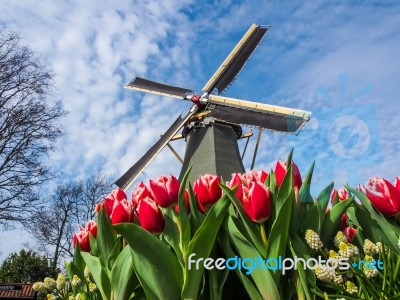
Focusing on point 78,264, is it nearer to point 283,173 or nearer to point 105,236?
point 105,236

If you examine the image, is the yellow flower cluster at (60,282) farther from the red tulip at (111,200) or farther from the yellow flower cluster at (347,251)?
the yellow flower cluster at (347,251)

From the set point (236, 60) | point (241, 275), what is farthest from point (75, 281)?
point (236, 60)

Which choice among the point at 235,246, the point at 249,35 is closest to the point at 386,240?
the point at 235,246

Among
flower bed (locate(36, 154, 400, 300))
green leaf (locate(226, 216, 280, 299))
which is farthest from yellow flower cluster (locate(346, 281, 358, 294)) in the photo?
green leaf (locate(226, 216, 280, 299))

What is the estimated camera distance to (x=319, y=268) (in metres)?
1.49

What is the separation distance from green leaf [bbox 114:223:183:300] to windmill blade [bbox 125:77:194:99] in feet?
54.1

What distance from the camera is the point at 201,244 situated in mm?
1731

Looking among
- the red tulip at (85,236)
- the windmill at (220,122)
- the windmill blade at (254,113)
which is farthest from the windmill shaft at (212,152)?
the red tulip at (85,236)

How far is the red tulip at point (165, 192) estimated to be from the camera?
200cm

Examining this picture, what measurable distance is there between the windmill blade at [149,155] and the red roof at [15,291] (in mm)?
7758

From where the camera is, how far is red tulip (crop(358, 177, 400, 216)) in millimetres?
1764

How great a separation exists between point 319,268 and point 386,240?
458 millimetres

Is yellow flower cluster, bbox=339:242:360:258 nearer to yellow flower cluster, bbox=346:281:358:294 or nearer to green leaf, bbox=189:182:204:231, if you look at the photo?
yellow flower cluster, bbox=346:281:358:294

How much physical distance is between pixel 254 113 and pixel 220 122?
140 cm
